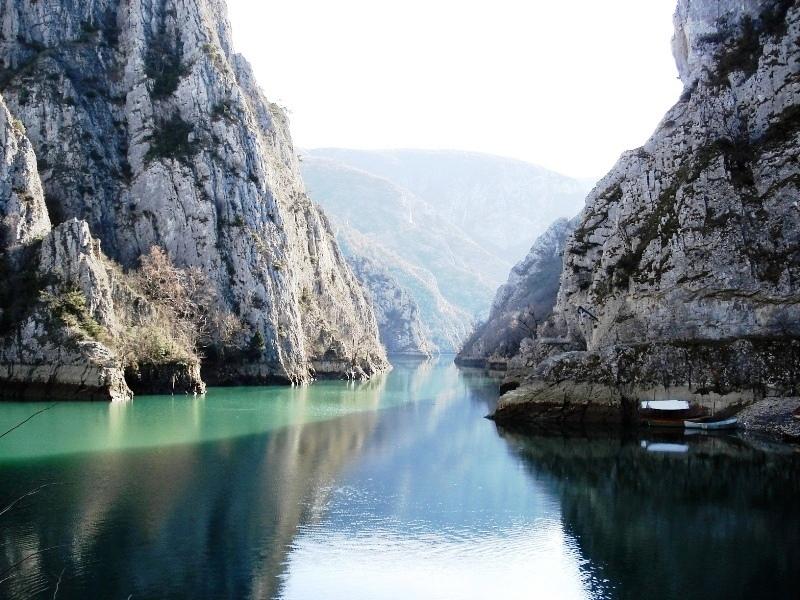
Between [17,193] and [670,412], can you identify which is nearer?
[670,412]

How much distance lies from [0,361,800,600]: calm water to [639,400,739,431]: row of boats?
321cm

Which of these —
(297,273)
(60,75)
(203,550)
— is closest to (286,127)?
(297,273)

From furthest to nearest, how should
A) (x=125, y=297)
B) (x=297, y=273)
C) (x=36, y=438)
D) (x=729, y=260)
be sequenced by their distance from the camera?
(x=297, y=273) → (x=125, y=297) → (x=729, y=260) → (x=36, y=438)

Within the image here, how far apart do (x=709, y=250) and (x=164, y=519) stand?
48.5 metres

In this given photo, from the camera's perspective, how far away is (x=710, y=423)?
55906 mm

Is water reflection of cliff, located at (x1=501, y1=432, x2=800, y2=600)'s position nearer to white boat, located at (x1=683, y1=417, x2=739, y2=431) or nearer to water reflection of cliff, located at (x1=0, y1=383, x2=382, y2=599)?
white boat, located at (x1=683, y1=417, x2=739, y2=431)

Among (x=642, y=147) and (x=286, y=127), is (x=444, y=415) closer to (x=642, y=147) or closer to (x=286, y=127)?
(x=642, y=147)

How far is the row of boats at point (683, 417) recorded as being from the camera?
5569cm

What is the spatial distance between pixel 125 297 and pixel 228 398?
16.5 m

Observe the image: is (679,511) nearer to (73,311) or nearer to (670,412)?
(670,412)

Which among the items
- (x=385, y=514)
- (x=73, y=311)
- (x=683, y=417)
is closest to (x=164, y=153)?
(x=73, y=311)

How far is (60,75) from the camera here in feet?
342

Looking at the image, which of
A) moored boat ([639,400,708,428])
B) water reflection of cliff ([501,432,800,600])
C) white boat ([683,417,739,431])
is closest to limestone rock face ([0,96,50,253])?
water reflection of cliff ([501,432,800,600])

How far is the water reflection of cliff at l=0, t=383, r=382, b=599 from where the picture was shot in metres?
21.8
